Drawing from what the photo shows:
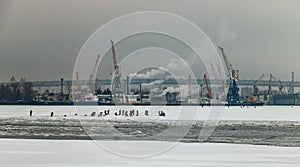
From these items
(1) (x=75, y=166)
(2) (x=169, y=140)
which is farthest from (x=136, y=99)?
(1) (x=75, y=166)

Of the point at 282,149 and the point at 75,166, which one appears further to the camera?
the point at 282,149

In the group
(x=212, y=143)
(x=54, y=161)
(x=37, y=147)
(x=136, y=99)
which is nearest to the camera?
(x=54, y=161)

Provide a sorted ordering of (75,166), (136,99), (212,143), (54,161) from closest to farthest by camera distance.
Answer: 1. (75,166)
2. (54,161)
3. (212,143)
4. (136,99)

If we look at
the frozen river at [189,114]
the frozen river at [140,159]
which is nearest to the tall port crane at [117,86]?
the frozen river at [189,114]

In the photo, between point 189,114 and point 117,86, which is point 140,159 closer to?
point 189,114

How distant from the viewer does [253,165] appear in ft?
60.2

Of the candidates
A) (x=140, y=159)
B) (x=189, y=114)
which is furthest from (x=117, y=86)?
(x=140, y=159)

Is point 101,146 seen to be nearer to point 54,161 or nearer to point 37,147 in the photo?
point 37,147

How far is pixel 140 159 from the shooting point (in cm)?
1983

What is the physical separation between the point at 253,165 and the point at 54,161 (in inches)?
257

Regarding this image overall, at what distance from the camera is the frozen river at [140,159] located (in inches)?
731

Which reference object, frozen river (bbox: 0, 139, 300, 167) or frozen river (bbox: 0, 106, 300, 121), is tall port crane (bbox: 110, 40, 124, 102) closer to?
frozen river (bbox: 0, 106, 300, 121)

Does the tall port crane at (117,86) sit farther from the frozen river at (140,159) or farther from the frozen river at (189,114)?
the frozen river at (140,159)

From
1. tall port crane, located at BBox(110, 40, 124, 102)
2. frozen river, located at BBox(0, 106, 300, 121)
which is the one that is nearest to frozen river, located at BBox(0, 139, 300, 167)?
frozen river, located at BBox(0, 106, 300, 121)
